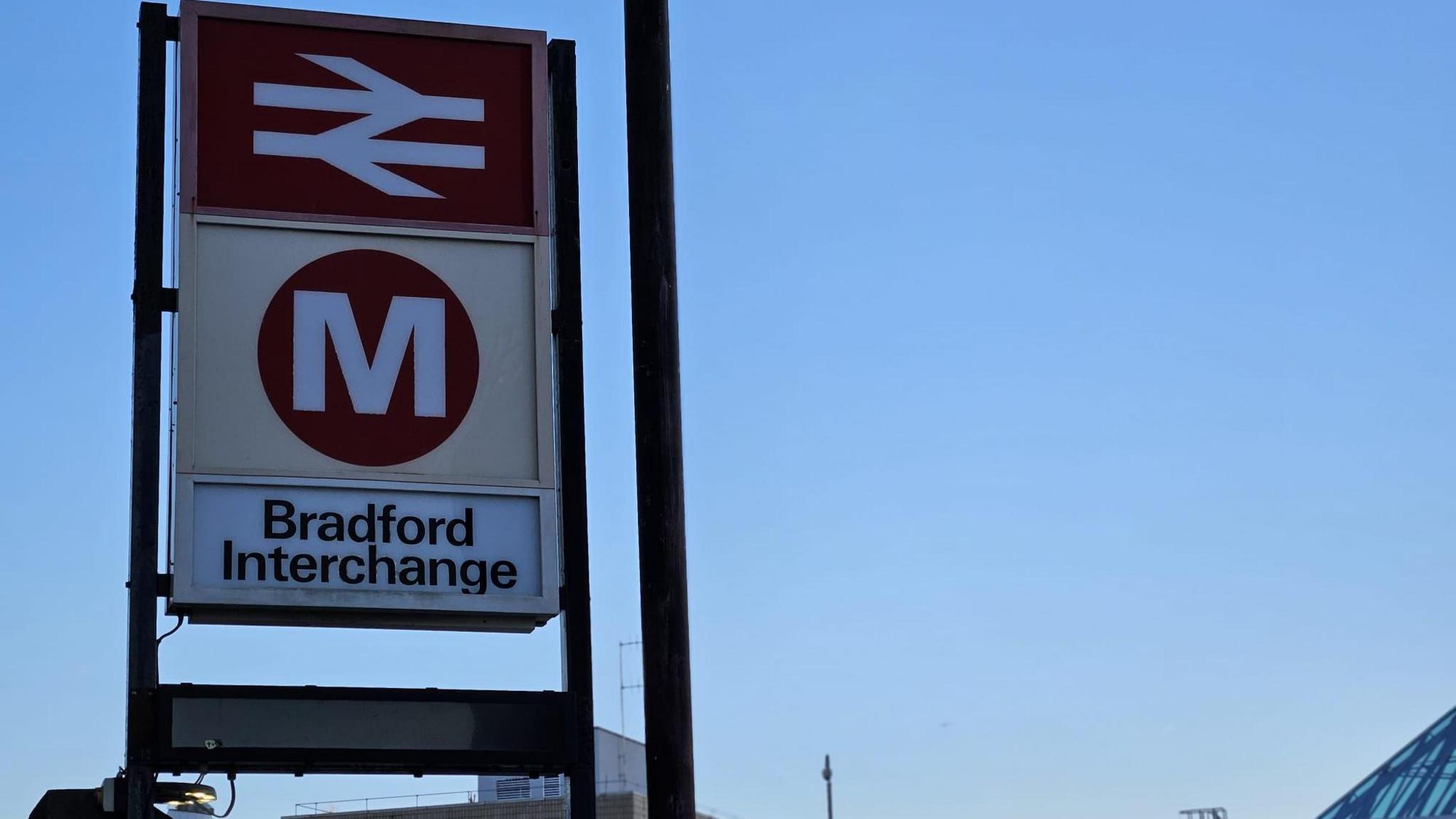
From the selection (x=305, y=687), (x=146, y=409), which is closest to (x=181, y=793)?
(x=305, y=687)

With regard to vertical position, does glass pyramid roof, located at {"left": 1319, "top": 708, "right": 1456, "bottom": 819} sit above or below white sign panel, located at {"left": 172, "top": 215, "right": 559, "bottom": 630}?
below

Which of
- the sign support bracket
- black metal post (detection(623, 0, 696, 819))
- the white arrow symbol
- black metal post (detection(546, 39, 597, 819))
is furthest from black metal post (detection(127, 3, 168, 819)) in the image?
black metal post (detection(623, 0, 696, 819))

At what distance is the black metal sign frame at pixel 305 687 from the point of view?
788 cm

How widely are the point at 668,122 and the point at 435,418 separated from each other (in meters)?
1.86

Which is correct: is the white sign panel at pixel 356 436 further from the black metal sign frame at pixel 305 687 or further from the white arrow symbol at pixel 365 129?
the white arrow symbol at pixel 365 129

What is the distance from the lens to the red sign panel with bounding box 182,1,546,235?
885cm

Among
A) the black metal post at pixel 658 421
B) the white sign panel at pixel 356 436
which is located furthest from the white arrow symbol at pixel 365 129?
the black metal post at pixel 658 421

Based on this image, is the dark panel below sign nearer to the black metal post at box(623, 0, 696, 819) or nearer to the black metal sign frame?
the black metal sign frame

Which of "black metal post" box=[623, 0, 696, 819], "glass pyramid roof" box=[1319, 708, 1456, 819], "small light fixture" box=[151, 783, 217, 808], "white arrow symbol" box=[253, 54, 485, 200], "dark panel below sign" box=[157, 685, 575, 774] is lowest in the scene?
"glass pyramid roof" box=[1319, 708, 1456, 819]

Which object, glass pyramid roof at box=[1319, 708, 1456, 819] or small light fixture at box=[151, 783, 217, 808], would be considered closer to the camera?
small light fixture at box=[151, 783, 217, 808]

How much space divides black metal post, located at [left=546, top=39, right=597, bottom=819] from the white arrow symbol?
0.53m

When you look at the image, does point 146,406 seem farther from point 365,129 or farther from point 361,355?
point 365,129

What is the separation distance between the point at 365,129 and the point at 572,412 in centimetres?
160

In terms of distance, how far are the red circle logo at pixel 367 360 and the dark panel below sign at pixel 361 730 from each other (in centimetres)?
112
